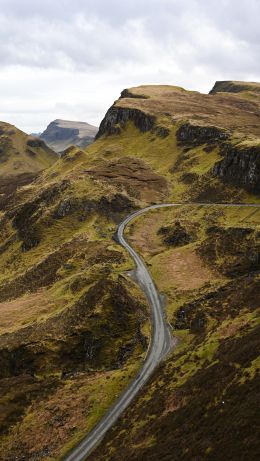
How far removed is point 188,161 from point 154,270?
243 feet

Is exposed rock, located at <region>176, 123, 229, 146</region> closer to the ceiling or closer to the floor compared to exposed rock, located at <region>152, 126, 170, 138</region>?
closer to the floor

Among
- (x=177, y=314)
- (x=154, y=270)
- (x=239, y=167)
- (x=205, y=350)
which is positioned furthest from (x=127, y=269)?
(x=239, y=167)

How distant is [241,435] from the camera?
34531 mm

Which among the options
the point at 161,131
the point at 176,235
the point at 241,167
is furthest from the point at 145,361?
the point at 161,131

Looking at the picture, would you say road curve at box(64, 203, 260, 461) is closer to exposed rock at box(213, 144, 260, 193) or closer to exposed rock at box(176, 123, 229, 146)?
exposed rock at box(213, 144, 260, 193)

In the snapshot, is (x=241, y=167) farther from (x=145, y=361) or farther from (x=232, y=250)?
(x=145, y=361)

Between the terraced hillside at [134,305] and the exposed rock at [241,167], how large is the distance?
47cm

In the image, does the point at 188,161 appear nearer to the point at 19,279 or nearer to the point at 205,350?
the point at 19,279

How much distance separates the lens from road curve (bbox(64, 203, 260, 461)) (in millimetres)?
A: 53062

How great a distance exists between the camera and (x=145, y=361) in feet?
224

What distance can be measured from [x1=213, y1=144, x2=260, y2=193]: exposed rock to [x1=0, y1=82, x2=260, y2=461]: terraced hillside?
1.54ft

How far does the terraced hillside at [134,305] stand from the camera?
46625 millimetres

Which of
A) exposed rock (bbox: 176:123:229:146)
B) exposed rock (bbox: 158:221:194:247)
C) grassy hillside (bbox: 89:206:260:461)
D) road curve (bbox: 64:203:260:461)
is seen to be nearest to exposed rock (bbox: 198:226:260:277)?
grassy hillside (bbox: 89:206:260:461)

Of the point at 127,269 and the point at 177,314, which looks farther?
the point at 127,269
